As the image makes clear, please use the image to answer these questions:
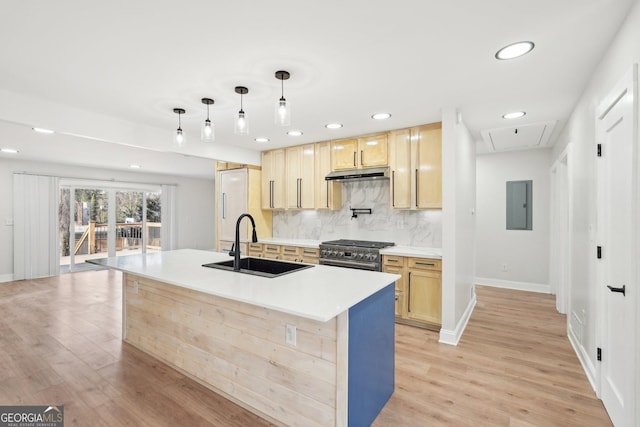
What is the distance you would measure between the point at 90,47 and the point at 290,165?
322cm

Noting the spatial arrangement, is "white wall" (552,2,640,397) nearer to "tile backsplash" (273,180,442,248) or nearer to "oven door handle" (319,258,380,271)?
"tile backsplash" (273,180,442,248)

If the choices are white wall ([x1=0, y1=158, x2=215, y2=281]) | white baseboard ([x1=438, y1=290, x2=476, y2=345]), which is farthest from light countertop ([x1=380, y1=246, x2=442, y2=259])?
white wall ([x1=0, y1=158, x2=215, y2=281])

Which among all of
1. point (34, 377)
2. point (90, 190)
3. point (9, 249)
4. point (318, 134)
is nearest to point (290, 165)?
point (318, 134)

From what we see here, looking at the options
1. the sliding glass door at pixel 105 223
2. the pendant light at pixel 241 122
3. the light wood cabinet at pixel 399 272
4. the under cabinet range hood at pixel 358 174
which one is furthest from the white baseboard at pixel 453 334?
the sliding glass door at pixel 105 223

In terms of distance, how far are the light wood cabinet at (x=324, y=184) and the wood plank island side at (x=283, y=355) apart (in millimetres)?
2473

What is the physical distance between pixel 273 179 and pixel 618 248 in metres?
4.34

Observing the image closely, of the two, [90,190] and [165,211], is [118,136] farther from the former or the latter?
[165,211]

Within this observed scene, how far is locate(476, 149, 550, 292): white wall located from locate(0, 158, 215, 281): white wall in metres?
5.46

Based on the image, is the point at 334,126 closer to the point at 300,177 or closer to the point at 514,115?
the point at 300,177

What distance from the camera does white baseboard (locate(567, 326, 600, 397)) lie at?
240cm

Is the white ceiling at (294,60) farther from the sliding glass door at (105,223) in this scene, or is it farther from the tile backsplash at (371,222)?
the sliding glass door at (105,223)

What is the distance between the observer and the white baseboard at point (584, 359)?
240 centimetres

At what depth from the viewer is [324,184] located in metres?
4.65

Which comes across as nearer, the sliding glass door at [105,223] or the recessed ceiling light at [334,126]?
the recessed ceiling light at [334,126]
